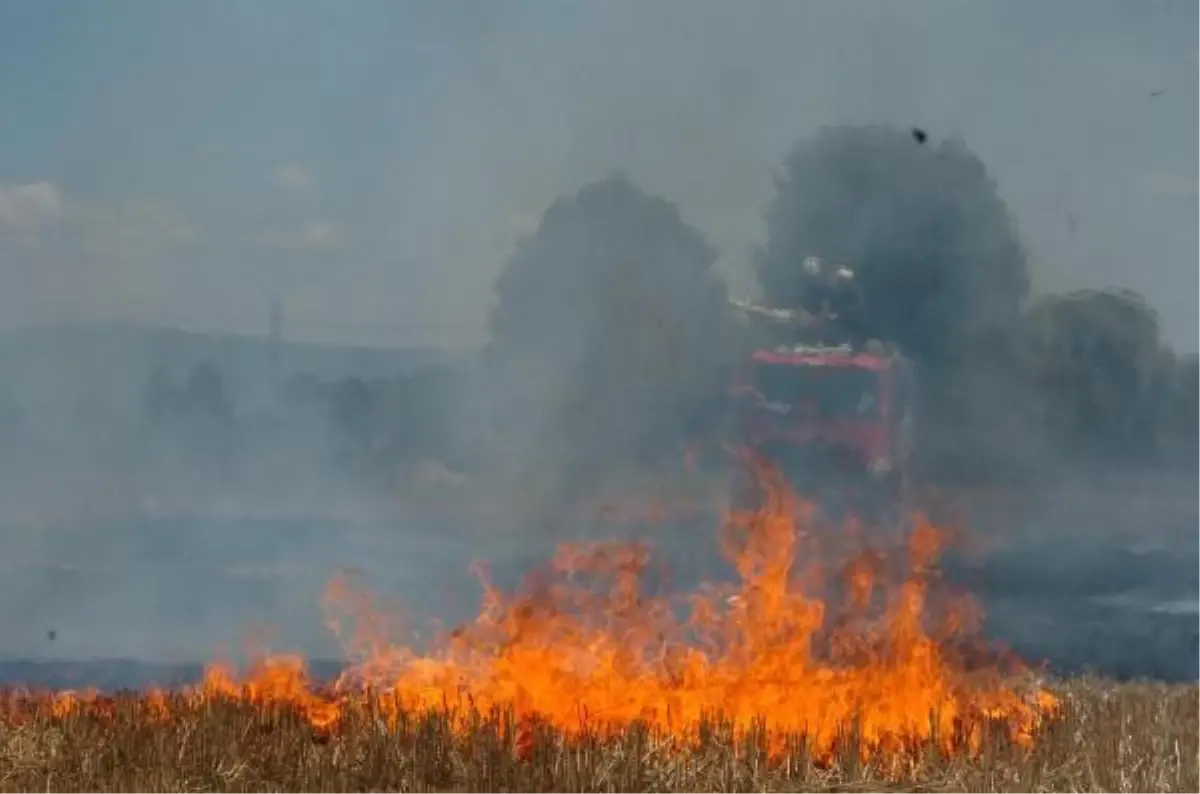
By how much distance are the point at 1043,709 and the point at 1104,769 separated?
8.18 ft

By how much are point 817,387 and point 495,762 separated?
10093 mm

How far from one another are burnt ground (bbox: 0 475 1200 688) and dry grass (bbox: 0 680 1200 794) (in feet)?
25.6

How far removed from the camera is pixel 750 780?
1045cm

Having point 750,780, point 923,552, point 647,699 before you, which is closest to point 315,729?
point 647,699

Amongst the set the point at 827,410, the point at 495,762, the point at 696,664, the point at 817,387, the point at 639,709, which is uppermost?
the point at 817,387

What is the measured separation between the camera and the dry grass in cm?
1036

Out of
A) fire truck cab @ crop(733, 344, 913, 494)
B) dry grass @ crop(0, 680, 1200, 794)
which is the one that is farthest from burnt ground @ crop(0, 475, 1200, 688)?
dry grass @ crop(0, 680, 1200, 794)

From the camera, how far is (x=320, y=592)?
21.6 m

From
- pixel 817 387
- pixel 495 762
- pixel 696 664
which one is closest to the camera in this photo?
pixel 495 762

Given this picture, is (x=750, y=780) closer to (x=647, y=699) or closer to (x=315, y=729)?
(x=647, y=699)

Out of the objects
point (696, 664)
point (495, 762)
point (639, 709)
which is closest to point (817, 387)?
point (696, 664)

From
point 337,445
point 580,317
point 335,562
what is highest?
point 580,317

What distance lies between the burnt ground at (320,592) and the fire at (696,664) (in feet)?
14.9

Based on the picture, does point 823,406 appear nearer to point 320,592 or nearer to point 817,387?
point 817,387
